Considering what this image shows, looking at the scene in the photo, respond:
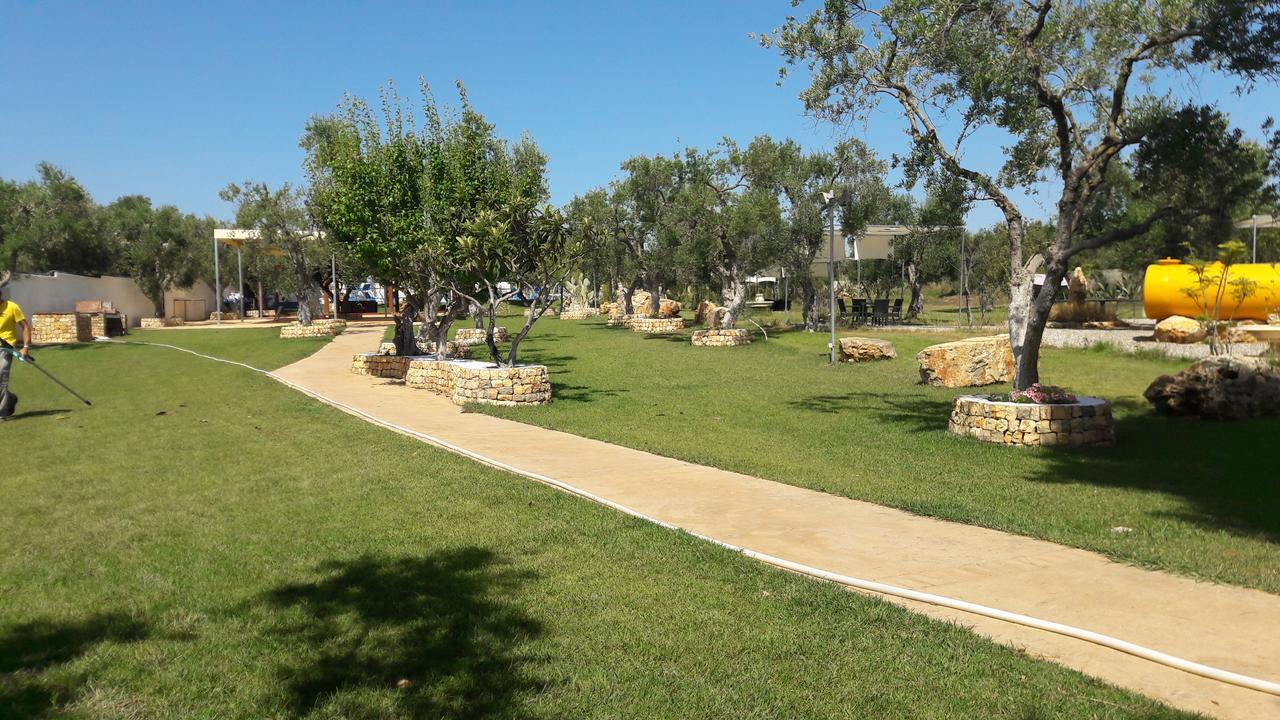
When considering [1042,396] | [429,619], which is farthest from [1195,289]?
[429,619]

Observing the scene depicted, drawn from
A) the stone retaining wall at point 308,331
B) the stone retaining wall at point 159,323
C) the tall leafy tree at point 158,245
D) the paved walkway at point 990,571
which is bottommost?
the paved walkway at point 990,571

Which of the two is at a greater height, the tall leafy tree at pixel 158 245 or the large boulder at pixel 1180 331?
the tall leafy tree at pixel 158 245

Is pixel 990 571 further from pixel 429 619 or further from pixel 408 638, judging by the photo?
pixel 408 638

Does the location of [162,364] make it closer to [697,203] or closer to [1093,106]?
[697,203]

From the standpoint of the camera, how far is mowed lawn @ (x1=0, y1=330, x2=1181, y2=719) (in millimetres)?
3771

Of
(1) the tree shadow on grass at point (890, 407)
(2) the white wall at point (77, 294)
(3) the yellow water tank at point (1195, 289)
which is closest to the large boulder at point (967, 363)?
(1) the tree shadow on grass at point (890, 407)

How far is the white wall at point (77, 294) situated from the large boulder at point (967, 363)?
2983 cm

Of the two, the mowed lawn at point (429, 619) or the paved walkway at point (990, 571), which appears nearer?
the mowed lawn at point (429, 619)

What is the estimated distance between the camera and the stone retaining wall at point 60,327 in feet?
105

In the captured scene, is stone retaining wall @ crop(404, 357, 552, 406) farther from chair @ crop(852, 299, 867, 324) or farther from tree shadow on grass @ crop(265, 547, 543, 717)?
chair @ crop(852, 299, 867, 324)

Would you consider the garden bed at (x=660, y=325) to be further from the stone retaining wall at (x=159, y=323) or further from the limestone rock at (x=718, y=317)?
the stone retaining wall at (x=159, y=323)

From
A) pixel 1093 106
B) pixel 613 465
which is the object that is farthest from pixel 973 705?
pixel 1093 106

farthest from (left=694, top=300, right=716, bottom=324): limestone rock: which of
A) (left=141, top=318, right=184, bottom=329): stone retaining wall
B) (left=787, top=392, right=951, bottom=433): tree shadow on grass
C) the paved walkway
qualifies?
the paved walkway

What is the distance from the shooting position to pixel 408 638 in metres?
4.40
